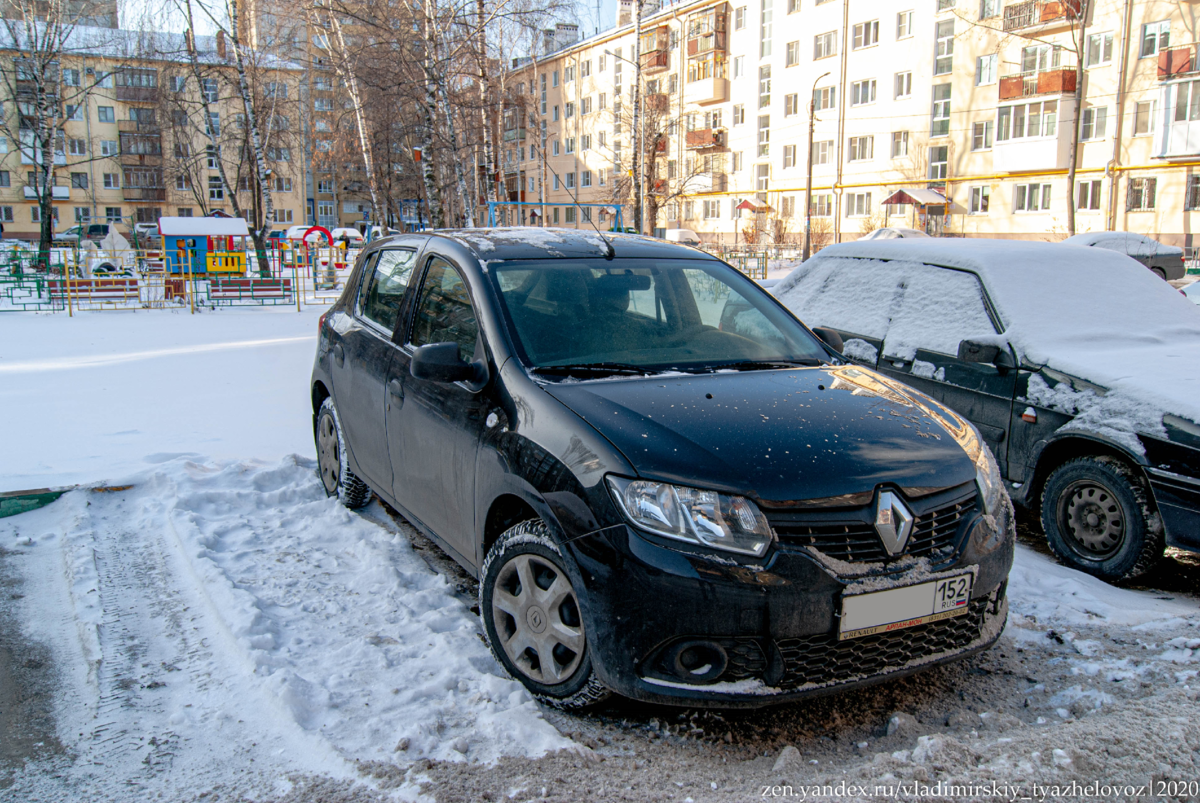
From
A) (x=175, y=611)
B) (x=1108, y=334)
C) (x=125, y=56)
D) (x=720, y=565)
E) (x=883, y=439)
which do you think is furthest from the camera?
→ (x=125, y=56)

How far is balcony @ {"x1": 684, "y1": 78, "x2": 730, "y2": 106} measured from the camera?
53.5 metres

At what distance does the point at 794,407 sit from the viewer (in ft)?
10.4

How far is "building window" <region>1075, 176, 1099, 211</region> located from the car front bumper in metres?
39.6

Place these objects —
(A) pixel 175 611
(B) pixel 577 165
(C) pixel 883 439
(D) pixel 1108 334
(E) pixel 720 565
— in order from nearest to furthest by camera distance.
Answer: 1. (E) pixel 720 565
2. (C) pixel 883 439
3. (A) pixel 175 611
4. (D) pixel 1108 334
5. (B) pixel 577 165

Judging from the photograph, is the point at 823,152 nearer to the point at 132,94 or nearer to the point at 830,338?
the point at 830,338

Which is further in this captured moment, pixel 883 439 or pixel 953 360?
pixel 953 360

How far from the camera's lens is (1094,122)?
118 feet

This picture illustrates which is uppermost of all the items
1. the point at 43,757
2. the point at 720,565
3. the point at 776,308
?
the point at 776,308

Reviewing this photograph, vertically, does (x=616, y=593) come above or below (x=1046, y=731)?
above

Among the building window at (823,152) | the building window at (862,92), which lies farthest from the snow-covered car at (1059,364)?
the building window at (823,152)

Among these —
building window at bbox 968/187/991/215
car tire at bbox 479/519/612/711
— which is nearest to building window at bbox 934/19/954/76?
building window at bbox 968/187/991/215

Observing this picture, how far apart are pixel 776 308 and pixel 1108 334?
227 cm

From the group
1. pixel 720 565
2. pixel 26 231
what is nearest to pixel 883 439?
pixel 720 565

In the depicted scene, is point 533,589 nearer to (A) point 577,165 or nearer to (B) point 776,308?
(B) point 776,308
